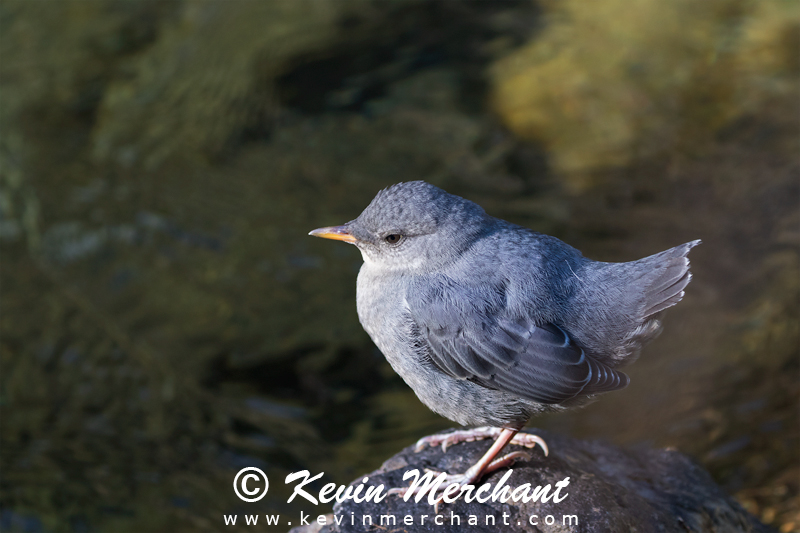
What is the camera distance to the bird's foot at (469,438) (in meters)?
3.43

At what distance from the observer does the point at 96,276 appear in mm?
6363

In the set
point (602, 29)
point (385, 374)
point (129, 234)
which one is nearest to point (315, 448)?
point (385, 374)

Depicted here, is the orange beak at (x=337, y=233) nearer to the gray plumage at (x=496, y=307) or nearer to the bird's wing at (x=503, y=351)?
the gray plumage at (x=496, y=307)

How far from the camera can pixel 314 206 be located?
6.89 m

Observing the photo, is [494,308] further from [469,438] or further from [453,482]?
[469,438]

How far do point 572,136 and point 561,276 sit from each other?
4832 mm

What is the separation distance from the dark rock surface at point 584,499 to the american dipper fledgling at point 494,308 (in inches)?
8.3

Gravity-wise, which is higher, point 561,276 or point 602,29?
point 602,29

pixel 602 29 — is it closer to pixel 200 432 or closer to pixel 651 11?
pixel 651 11

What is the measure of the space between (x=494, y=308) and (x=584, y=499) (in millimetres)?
930
